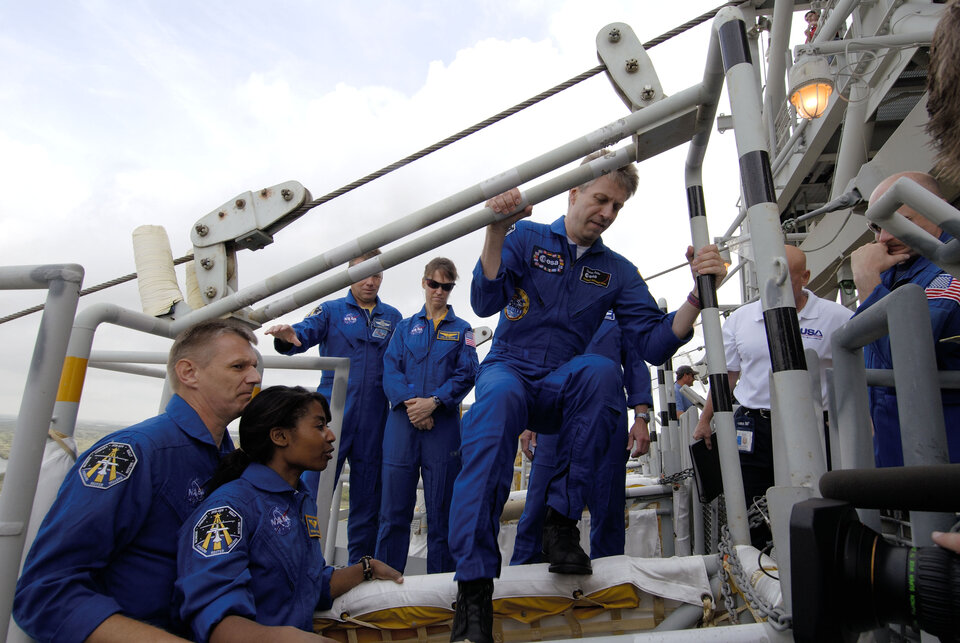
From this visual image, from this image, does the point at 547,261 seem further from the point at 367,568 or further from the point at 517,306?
the point at 367,568

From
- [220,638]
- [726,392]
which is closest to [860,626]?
[220,638]

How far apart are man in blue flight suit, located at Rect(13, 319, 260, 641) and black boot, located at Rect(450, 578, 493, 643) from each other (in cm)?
59

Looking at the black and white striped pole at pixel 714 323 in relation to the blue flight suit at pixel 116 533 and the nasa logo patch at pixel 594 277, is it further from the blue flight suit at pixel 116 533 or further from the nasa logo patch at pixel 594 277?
the blue flight suit at pixel 116 533

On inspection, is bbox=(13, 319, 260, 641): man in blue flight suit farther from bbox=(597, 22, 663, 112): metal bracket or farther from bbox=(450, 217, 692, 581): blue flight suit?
bbox=(597, 22, 663, 112): metal bracket

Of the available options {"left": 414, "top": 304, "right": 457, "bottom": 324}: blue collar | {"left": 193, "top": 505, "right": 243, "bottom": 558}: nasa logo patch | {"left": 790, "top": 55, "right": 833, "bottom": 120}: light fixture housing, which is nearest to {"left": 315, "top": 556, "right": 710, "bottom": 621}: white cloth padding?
{"left": 193, "top": 505, "right": 243, "bottom": 558}: nasa logo patch

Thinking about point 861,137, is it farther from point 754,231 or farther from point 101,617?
point 101,617

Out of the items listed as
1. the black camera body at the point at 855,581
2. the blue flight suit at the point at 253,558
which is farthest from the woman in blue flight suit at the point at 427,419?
the black camera body at the point at 855,581

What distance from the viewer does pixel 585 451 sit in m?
1.81

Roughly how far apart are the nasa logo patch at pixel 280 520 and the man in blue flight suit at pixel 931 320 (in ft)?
4.50

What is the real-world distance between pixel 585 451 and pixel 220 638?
3.32ft

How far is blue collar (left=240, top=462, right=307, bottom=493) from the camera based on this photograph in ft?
5.01

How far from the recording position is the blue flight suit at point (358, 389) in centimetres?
311

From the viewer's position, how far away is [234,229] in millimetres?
1914

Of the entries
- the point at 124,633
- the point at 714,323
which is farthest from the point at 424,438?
the point at 124,633
